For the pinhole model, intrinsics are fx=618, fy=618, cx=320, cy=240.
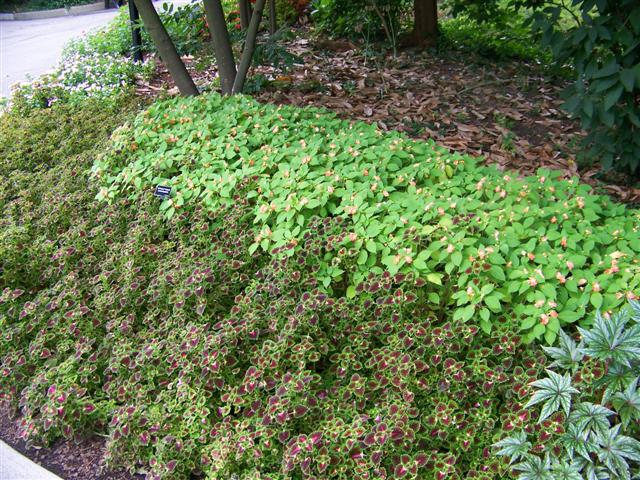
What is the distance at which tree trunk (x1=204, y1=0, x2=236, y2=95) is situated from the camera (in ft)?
15.9

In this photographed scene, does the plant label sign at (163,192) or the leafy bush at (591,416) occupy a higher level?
the plant label sign at (163,192)

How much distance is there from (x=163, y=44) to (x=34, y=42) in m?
8.63

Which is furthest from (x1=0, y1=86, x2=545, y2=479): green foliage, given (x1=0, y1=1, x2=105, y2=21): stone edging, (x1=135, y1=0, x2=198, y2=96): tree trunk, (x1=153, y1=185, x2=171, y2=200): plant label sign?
(x1=0, y1=1, x2=105, y2=21): stone edging

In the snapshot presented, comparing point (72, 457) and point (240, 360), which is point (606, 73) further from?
point (72, 457)

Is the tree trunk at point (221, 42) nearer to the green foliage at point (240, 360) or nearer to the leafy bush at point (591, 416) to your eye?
the green foliage at point (240, 360)

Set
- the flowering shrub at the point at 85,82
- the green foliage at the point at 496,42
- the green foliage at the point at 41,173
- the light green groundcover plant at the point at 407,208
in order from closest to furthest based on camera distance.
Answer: the light green groundcover plant at the point at 407,208, the green foliage at the point at 41,173, the flowering shrub at the point at 85,82, the green foliage at the point at 496,42

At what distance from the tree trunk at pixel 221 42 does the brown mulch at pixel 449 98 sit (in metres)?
0.43

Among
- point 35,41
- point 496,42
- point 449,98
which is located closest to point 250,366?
point 449,98

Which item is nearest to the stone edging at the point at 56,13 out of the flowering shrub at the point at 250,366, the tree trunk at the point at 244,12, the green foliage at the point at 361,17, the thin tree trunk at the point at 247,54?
the green foliage at the point at 361,17

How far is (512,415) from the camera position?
7.50 feet

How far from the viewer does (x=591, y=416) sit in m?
2.13

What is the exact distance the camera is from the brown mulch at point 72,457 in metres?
2.57

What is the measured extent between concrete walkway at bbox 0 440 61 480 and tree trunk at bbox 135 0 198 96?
3.24 m

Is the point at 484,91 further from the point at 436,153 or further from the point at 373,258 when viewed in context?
the point at 373,258
